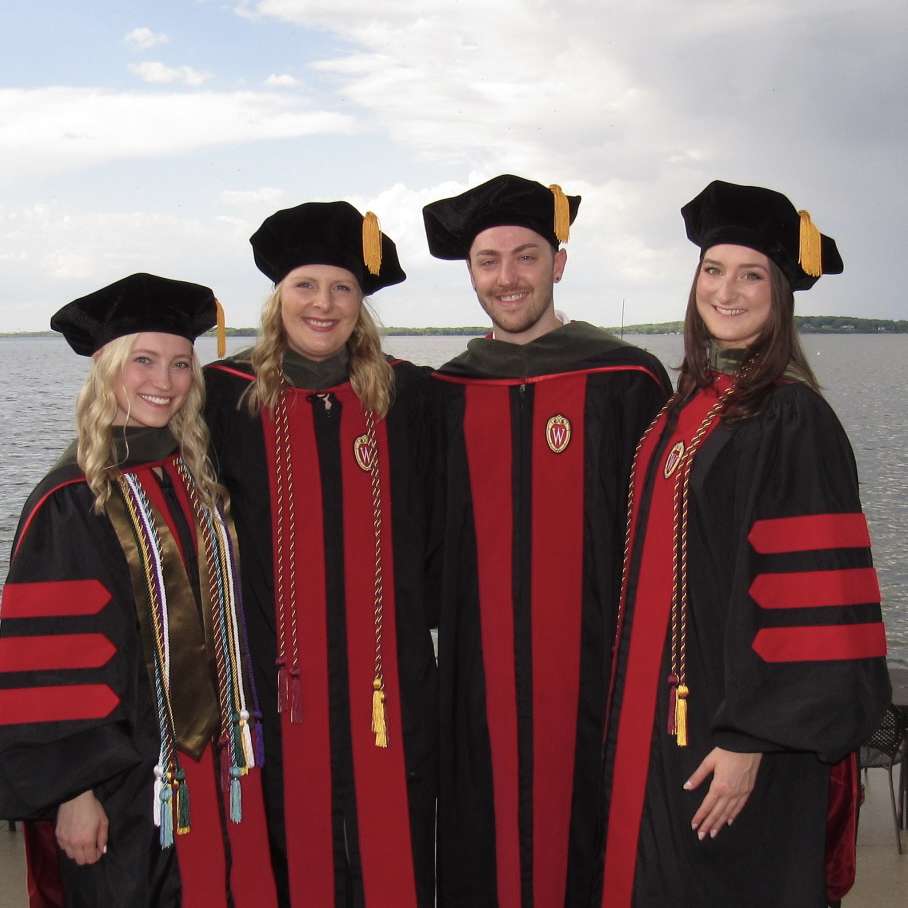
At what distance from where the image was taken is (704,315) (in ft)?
8.61

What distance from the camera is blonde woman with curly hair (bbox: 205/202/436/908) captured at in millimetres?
3041

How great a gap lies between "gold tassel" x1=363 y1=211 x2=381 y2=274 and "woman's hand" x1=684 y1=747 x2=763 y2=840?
1.87 metres

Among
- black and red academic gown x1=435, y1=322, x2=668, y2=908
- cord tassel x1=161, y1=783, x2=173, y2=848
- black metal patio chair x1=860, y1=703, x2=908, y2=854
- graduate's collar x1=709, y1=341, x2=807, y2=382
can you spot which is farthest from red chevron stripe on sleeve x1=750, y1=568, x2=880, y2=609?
black metal patio chair x1=860, y1=703, x2=908, y2=854

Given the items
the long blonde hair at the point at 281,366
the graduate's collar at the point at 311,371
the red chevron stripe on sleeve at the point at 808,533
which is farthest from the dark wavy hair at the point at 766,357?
the graduate's collar at the point at 311,371

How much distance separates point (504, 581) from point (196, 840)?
1.23 meters

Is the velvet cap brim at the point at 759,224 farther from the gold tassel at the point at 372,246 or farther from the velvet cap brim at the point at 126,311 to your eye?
the velvet cap brim at the point at 126,311

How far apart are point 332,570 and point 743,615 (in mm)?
1324

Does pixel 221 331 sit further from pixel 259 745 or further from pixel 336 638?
pixel 259 745

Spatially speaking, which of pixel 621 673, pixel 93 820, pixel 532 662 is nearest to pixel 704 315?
pixel 621 673

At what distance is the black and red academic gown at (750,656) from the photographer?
2.28m

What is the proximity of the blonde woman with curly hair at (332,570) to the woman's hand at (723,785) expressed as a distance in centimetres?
104

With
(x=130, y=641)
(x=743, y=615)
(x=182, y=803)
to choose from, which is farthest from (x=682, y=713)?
(x=130, y=641)

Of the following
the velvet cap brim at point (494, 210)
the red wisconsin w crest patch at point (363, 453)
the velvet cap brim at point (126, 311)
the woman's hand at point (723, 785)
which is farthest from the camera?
the velvet cap brim at point (494, 210)

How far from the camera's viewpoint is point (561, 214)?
11.0ft
